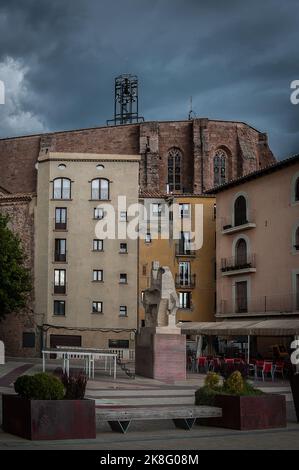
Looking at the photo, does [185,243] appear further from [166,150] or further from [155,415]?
[155,415]

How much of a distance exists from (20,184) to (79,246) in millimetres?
18156

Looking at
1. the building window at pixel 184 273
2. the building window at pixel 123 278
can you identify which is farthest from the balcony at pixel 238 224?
the building window at pixel 123 278

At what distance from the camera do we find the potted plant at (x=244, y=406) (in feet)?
42.5

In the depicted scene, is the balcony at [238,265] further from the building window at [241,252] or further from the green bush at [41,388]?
the green bush at [41,388]

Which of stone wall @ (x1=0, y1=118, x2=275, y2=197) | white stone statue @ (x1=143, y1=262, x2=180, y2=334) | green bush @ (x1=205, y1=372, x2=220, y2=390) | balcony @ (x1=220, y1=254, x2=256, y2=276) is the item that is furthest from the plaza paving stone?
stone wall @ (x1=0, y1=118, x2=275, y2=197)

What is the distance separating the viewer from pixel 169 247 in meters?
53.4

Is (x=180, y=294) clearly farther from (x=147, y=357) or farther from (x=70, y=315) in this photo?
(x=147, y=357)

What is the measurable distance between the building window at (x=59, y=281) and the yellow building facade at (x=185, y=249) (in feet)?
17.9

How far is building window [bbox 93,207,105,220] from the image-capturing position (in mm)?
53375

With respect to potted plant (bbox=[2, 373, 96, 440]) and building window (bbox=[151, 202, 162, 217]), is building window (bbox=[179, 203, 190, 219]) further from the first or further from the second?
potted plant (bbox=[2, 373, 96, 440])

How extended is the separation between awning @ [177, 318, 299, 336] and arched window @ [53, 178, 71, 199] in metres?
18.6

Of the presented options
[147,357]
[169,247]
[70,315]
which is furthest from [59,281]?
[147,357]

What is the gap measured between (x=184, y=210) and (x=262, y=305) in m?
14.0

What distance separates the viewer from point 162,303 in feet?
87.8
